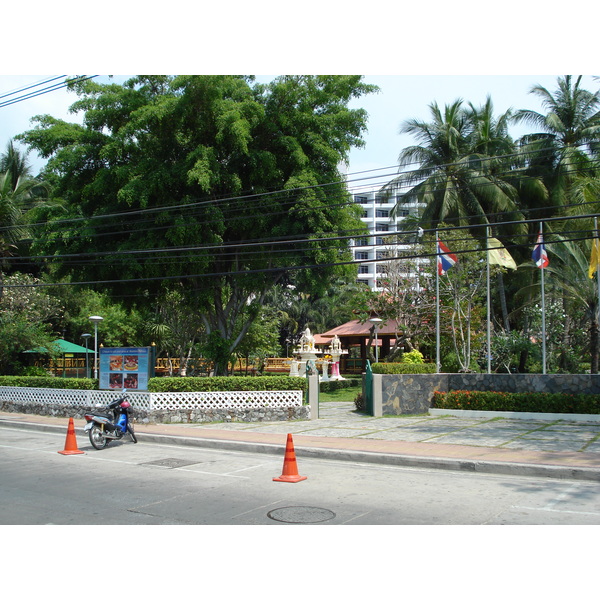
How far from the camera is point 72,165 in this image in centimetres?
2284

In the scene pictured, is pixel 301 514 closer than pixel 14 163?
Yes

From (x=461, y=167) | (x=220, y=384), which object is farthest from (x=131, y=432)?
(x=461, y=167)

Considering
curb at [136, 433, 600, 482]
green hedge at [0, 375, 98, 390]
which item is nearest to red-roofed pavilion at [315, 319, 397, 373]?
green hedge at [0, 375, 98, 390]

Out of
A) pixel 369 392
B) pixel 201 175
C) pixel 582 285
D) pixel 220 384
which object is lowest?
pixel 369 392

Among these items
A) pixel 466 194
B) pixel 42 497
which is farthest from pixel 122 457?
pixel 466 194

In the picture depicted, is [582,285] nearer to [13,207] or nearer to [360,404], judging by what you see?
[360,404]

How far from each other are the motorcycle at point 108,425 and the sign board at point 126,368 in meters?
4.03

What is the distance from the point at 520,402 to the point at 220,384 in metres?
9.42

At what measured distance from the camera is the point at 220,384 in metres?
18.8

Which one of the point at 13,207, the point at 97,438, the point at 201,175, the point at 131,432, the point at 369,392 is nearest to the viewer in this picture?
the point at 97,438

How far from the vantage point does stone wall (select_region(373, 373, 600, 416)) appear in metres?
19.2

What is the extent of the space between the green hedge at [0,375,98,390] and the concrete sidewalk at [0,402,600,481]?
4.60ft

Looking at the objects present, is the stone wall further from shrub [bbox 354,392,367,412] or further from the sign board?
the sign board

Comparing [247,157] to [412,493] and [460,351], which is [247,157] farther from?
[412,493]
